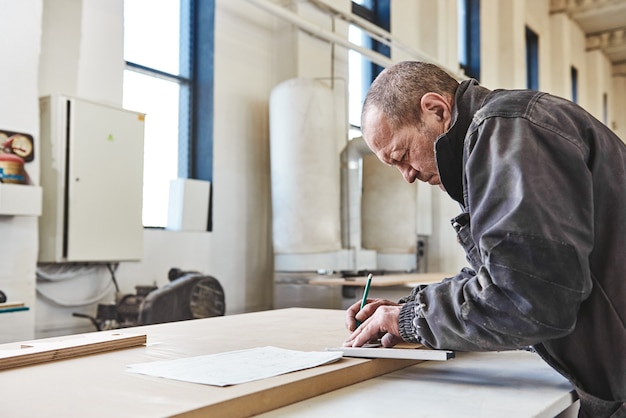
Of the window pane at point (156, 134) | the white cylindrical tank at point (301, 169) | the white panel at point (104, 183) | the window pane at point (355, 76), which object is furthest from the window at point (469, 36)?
the white panel at point (104, 183)

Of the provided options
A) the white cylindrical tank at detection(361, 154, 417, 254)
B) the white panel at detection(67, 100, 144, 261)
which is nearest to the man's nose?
the white panel at detection(67, 100, 144, 261)

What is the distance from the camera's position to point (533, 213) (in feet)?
3.20

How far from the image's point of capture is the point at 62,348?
1313mm

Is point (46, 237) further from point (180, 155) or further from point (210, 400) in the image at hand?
point (210, 400)

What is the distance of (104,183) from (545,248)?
2.78 meters

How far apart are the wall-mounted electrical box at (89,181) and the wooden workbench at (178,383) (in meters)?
1.73

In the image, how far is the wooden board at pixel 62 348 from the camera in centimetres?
122

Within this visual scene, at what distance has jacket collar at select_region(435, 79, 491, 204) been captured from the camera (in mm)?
1219

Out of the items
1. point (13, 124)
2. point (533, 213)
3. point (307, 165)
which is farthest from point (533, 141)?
point (307, 165)

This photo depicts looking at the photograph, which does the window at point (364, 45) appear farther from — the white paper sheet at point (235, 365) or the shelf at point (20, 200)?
the white paper sheet at point (235, 365)

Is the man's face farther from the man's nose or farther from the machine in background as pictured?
the machine in background

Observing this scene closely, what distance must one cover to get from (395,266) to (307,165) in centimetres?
151

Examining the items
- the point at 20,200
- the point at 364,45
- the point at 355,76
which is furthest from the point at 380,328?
the point at 364,45

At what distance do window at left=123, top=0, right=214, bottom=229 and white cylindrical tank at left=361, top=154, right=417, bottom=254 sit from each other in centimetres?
158
